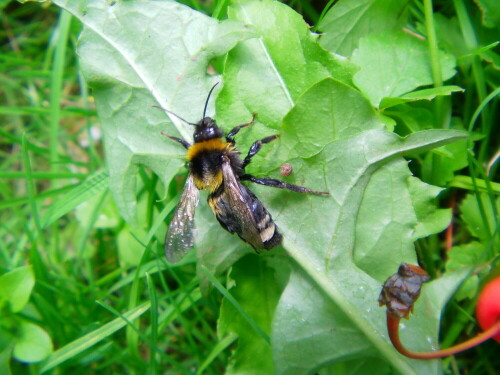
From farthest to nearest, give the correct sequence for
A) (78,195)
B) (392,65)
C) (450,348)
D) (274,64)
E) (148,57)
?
(78,195) < (392,65) < (148,57) < (274,64) < (450,348)

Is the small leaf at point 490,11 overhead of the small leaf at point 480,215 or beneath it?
overhead

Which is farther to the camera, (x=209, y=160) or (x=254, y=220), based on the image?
(x=209, y=160)

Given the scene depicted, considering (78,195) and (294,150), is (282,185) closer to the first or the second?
(294,150)

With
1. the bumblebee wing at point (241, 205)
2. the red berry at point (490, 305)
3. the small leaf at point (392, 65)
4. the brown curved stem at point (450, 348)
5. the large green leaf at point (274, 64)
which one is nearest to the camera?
the brown curved stem at point (450, 348)

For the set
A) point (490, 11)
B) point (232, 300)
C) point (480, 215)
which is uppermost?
point (490, 11)

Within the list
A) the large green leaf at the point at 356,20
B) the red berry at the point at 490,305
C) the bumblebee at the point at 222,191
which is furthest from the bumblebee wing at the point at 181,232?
the red berry at the point at 490,305

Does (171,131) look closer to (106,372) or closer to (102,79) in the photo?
(102,79)

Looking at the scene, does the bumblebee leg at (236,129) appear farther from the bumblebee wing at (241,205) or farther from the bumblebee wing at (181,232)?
the bumblebee wing at (181,232)

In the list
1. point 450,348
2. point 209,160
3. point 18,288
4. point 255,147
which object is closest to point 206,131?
point 209,160
